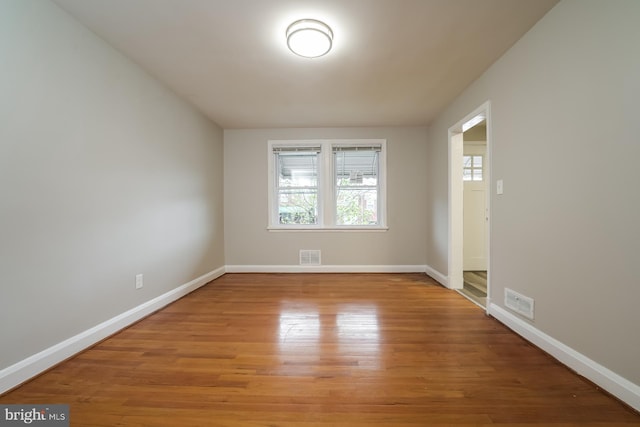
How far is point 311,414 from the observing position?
126 centimetres

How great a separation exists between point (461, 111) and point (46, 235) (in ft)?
13.2

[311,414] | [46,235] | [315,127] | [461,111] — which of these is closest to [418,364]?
[311,414]

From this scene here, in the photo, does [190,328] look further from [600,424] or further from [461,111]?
[461,111]

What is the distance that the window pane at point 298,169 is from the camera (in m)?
4.38

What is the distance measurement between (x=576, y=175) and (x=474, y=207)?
2799 millimetres

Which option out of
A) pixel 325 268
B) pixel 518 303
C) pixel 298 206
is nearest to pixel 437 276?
pixel 518 303

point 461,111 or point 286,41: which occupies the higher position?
point 286,41

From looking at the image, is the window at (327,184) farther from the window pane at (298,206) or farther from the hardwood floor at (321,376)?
the hardwood floor at (321,376)

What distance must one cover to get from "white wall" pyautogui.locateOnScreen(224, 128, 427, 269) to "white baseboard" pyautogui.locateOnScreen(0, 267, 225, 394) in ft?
5.38

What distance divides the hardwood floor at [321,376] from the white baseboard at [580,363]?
0.05 metres

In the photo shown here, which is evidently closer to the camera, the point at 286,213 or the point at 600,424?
the point at 600,424

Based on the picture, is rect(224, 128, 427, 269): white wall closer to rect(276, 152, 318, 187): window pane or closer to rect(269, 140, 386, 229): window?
rect(269, 140, 386, 229): window

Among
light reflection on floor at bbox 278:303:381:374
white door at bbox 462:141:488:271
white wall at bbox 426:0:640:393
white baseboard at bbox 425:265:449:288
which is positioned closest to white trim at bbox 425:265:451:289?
white baseboard at bbox 425:265:449:288

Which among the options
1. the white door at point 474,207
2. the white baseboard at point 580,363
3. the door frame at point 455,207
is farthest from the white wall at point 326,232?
the white baseboard at point 580,363
